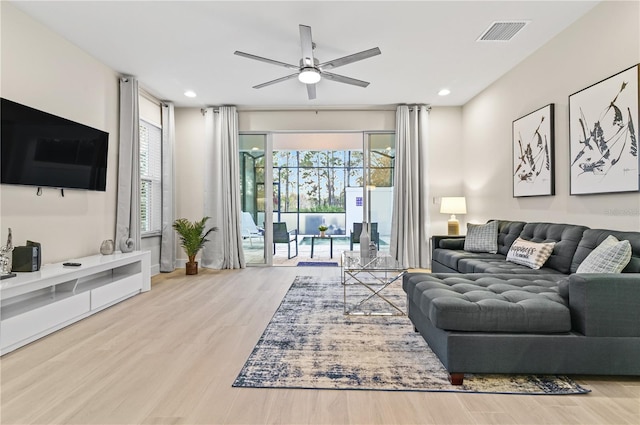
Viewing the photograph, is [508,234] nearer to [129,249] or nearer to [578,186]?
[578,186]

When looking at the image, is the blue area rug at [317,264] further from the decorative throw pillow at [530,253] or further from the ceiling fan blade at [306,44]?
the ceiling fan blade at [306,44]

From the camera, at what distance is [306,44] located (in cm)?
306

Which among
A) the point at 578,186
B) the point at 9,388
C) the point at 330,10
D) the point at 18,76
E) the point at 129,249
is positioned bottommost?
the point at 9,388

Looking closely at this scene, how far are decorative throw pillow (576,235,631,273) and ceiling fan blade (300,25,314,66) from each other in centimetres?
277

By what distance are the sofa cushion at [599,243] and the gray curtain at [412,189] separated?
3.01 metres

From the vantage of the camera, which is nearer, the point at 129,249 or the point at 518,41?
the point at 518,41

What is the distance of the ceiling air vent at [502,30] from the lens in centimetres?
328

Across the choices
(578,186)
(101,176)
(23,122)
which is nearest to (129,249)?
(101,176)

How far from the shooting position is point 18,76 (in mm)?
3062

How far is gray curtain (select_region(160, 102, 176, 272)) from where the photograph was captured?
5566 millimetres

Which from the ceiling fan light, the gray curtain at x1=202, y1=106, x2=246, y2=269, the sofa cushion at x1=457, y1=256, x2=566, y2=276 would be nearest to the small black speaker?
the ceiling fan light

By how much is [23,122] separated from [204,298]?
2.41 m

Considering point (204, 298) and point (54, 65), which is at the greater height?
point (54, 65)

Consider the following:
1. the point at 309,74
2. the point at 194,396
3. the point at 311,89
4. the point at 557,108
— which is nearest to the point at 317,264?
the point at 311,89
